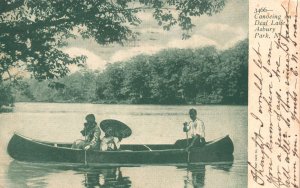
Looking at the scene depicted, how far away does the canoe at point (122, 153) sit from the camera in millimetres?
4059

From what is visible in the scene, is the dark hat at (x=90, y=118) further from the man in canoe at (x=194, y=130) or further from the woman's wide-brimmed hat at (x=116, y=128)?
the man in canoe at (x=194, y=130)

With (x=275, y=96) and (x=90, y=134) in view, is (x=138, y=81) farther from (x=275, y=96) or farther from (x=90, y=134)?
(x=275, y=96)

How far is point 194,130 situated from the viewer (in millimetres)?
4086

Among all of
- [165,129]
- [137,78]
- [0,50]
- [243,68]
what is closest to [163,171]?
[165,129]

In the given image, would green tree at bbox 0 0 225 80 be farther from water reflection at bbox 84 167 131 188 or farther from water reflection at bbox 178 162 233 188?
water reflection at bbox 178 162 233 188

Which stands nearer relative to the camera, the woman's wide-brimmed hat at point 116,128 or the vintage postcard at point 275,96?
the vintage postcard at point 275,96

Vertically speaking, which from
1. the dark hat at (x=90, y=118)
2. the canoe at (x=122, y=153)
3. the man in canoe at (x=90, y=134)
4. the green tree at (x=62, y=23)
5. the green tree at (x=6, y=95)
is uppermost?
the green tree at (x=62, y=23)

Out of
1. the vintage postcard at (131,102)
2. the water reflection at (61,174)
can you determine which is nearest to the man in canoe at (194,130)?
the vintage postcard at (131,102)

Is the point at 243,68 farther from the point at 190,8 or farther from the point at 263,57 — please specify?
the point at 190,8

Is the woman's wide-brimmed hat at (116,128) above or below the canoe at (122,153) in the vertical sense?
above

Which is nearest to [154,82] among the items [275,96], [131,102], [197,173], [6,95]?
[131,102]

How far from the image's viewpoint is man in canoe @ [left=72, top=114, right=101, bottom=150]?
4074 mm

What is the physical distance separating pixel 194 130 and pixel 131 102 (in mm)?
566

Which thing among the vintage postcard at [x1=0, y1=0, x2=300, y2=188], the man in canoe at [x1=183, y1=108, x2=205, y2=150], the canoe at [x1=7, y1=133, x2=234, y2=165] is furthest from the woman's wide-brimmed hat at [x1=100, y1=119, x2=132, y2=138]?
the man in canoe at [x1=183, y1=108, x2=205, y2=150]
